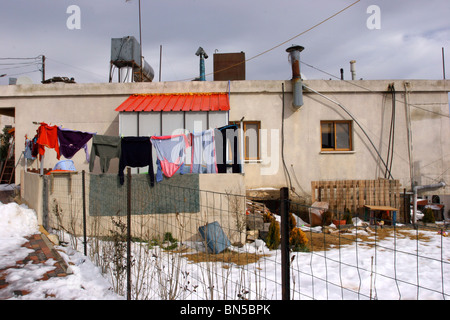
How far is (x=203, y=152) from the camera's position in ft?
24.2

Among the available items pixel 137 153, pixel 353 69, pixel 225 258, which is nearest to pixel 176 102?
pixel 137 153

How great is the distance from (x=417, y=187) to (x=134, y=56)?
38.6 feet

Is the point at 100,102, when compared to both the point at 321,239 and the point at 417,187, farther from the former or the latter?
the point at 417,187

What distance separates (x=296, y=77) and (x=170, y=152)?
5397 millimetres

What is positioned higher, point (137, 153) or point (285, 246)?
point (137, 153)

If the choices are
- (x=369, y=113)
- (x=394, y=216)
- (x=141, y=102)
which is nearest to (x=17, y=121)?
(x=141, y=102)

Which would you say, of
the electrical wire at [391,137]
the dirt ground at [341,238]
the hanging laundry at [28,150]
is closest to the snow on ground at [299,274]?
the dirt ground at [341,238]

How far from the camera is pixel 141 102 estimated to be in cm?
940

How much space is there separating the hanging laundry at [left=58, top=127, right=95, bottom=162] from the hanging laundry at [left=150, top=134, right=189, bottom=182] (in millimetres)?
1858

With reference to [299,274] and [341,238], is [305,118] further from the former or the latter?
[299,274]

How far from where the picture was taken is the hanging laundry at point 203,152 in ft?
23.9

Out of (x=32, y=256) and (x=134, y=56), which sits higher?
(x=134, y=56)

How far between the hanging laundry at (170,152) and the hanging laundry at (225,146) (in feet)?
2.71

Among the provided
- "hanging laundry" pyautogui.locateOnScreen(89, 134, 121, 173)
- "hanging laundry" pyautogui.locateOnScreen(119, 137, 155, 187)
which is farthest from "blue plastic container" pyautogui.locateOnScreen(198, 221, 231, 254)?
"hanging laundry" pyautogui.locateOnScreen(89, 134, 121, 173)
